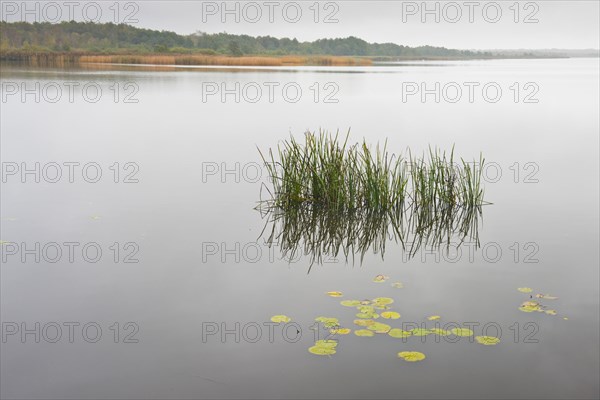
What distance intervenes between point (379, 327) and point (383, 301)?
24.0 inches

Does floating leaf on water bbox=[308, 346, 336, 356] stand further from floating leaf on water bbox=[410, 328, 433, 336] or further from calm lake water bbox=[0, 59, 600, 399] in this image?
floating leaf on water bbox=[410, 328, 433, 336]

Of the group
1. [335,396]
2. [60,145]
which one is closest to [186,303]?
[335,396]

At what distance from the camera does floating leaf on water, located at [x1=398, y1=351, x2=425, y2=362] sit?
182 inches

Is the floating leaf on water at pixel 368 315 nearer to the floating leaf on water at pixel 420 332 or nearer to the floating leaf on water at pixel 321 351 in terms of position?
the floating leaf on water at pixel 420 332

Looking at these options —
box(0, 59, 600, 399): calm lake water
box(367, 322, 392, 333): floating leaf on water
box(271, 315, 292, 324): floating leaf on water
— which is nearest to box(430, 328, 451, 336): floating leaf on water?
box(0, 59, 600, 399): calm lake water

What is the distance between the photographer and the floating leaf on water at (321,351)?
185 inches

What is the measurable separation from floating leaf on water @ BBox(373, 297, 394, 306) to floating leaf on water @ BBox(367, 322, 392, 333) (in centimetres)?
47

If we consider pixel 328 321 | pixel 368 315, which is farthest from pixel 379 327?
pixel 328 321

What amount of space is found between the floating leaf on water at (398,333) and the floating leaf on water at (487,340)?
469 millimetres

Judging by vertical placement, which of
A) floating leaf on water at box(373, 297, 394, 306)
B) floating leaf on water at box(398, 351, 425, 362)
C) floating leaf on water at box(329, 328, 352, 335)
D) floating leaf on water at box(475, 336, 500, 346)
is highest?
floating leaf on water at box(373, 297, 394, 306)

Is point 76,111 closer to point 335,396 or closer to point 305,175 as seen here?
point 305,175

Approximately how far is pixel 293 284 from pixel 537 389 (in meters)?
2.43

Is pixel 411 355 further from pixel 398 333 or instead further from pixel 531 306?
pixel 531 306

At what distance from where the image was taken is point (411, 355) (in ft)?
15.3
